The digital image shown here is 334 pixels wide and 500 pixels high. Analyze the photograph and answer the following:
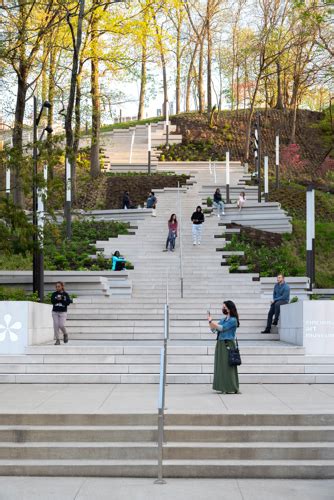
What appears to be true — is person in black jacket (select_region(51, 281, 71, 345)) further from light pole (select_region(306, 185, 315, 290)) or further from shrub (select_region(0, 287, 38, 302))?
light pole (select_region(306, 185, 315, 290))

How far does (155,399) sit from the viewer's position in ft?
45.1

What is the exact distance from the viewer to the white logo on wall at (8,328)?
18031mm

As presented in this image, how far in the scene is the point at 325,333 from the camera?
17.6 metres

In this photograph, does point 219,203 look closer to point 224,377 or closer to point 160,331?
point 160,331

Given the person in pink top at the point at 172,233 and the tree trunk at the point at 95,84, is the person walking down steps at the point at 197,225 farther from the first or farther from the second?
the tree trunk at the point at 95,84
